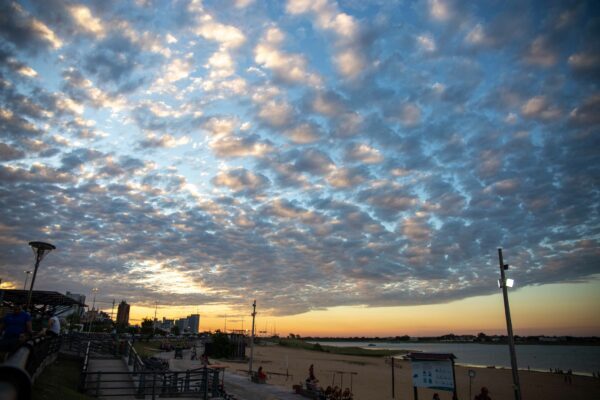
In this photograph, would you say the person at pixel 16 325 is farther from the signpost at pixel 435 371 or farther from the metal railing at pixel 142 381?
the signpost at pixel 435 371

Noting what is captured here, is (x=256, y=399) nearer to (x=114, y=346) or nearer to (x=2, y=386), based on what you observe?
(x=114, y=346)

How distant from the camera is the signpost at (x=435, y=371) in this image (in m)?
16.1

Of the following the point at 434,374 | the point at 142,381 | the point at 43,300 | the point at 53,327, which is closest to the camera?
the point at 53,327

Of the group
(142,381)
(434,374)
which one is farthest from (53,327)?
(434,374)

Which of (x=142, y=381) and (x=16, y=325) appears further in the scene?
(x=142, y=381)

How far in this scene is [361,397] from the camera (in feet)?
119

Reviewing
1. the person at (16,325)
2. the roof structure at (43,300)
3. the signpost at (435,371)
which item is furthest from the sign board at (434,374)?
the roof structure at (43,300)

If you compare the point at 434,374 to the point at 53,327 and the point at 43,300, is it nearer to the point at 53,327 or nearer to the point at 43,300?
the point at 53,327

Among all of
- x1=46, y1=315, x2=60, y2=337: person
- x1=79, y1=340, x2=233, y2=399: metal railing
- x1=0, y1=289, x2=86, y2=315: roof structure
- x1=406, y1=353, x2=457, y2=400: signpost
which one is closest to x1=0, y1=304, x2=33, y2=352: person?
x1=79, y1=340, x2=233, y2=399: metal railing

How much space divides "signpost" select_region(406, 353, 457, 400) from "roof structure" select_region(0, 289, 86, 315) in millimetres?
25161

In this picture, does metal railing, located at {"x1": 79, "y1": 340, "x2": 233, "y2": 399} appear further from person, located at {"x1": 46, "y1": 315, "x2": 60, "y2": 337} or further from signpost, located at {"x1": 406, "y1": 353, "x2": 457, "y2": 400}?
signpost, located at {"x1": 406, "y1": 353, "x2": 457, "y2": 400}

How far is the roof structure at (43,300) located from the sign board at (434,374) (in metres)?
25.2

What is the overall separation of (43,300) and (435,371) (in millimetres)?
30317

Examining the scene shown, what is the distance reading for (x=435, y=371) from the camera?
54.2 feet
